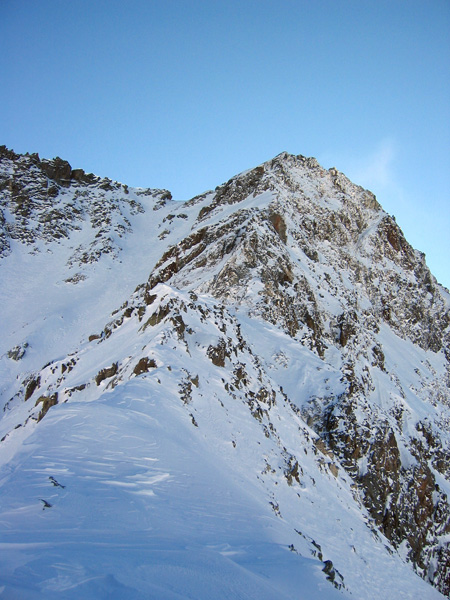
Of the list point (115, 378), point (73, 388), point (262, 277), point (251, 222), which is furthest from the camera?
point (251, 222)

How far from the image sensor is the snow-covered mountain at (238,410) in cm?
406

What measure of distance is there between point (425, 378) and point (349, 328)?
15029mm

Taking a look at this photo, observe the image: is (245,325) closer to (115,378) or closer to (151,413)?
(115,378)

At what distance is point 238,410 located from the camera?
41.4 feet

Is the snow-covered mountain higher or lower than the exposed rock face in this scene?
lower

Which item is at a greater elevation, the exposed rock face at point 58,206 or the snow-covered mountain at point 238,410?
the exposed rock face at point 58,206

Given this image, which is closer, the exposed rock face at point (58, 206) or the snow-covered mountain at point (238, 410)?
the snow-covered mountain at point (238, 410)

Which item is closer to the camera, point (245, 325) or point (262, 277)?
point (245, 325)

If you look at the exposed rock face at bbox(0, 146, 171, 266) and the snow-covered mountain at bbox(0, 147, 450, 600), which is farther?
the exposed rock face at bbox(0, 146, 171, 266)

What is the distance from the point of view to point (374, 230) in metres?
51.0

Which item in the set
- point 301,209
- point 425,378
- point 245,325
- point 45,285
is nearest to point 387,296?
point 425,378

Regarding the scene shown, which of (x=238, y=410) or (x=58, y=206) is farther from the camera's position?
(x=58, y=206)

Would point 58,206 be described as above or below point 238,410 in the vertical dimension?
above

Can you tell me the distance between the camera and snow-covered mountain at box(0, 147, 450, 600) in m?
4.06
